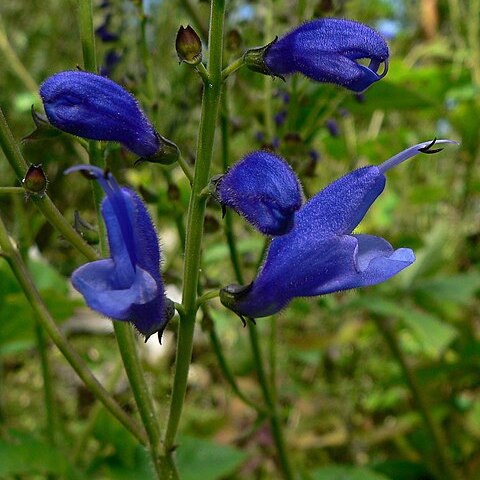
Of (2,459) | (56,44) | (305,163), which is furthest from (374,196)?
(56,44)

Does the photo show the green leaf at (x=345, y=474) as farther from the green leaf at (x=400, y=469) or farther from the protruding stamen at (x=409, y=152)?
the protruding stamen at (x=409, y=152)

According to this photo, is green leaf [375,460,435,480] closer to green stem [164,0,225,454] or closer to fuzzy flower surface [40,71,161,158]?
green stem [164,0,225,454]

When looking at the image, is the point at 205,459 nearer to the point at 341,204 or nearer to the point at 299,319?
the point at 341,204

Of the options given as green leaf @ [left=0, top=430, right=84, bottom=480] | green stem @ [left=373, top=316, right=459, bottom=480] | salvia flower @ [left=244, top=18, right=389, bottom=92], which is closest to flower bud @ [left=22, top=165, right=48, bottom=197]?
salvia flower @ [left=244, top=18, right=389, bottom=92]

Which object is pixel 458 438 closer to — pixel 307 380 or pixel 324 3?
pixel 307 380

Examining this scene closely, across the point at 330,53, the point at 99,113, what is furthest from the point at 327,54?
the point at 99,113

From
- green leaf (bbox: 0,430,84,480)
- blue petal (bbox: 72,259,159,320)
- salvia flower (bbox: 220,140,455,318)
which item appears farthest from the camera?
green leaf (bbox: 0,430,84,480)

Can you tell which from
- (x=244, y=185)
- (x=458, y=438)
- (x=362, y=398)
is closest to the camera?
(x=244, y=185)
